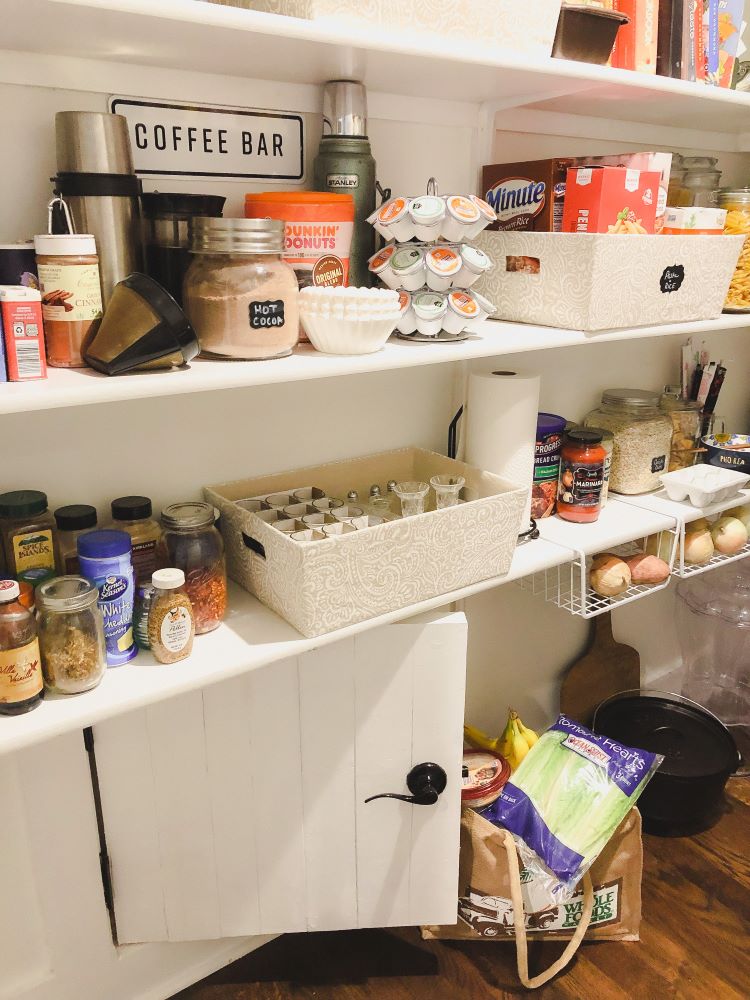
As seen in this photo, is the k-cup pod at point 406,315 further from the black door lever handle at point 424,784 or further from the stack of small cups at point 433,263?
the black door lever handle at point 424,784

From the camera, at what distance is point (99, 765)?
→ 1260 millimetres

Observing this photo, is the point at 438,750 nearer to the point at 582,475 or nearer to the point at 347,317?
the point at 582,475

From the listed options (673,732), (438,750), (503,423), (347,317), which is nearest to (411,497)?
(503,423)

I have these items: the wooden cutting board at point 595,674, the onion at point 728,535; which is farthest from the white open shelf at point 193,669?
the wooden cutting board at point 595,674

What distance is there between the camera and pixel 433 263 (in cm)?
118

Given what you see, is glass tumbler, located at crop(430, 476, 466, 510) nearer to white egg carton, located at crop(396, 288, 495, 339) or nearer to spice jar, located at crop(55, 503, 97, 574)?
white egg carton, located at crop(396, 288, 495, 339)

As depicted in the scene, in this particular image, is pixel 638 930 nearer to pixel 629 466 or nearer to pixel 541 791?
pixel 541 791

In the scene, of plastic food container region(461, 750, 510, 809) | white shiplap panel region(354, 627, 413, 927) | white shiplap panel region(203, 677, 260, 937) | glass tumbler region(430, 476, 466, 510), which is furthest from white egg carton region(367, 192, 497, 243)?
plastic food container region(461, 750, 510, 809)

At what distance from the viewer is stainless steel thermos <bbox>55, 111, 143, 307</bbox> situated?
926mm

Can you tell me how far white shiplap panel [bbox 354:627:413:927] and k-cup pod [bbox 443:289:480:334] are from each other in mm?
479

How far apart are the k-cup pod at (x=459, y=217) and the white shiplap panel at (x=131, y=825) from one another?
85cm

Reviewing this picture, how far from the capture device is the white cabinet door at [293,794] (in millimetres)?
1298

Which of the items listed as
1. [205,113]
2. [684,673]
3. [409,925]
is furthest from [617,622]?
[205,113]

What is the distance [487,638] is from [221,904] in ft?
2.46
